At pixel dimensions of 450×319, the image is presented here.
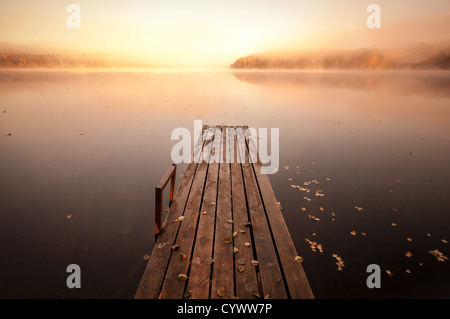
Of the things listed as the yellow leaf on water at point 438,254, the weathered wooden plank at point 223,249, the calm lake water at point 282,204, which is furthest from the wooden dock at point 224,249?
the yellow leaf on water at point 438,254

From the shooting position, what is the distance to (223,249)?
4379mm

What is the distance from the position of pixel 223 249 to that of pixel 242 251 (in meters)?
0.36

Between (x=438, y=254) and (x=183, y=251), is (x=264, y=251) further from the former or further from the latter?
(x=438, y=254)

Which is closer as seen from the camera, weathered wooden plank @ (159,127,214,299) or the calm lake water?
weathered wooden plank @ (159,127,214,299)

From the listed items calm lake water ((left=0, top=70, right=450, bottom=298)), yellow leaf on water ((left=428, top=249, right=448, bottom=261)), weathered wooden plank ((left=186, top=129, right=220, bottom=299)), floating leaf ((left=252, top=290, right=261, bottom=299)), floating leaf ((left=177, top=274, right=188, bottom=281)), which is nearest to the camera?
floating leaf ((left=252, top=290, right=261, bottom=299))

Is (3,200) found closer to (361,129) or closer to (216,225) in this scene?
(216,225)

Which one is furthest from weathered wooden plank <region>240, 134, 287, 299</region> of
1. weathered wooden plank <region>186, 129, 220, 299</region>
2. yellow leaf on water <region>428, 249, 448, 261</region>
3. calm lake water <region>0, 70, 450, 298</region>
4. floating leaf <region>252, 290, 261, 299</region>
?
yellow leaf on water <region>428, 249, 448, 261</region>

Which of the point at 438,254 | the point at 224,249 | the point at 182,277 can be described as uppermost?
the point at 224,249

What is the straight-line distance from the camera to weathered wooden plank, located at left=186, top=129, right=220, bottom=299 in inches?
141

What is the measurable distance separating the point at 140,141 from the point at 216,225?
11.3m

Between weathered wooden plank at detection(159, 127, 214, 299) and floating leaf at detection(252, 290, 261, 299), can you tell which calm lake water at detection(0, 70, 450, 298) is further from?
floating leaf at detection(252, 290, 261, 299)

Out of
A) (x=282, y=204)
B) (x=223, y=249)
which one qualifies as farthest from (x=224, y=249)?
(x=282, y=204)

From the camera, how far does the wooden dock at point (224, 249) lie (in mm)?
3578

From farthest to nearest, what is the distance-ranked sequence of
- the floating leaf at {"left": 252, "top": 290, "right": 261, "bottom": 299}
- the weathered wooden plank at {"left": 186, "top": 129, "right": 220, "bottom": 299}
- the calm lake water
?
the calm lake water < the weathered wooden plank at {"left": 186, "top": 129, "right": 220, "bottom": 299} < the floating leaf at {"left": 252, "top": 290, "right": 261, "bottom": 299}
